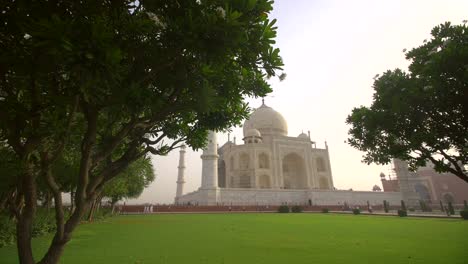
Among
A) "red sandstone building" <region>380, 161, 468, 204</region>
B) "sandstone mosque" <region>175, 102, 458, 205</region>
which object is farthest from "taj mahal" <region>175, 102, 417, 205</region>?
"red sandstone building" <region>380, 161, 468, 204</region>

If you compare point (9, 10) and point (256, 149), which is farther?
point (256, 149)

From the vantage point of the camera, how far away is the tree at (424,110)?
8492 mm

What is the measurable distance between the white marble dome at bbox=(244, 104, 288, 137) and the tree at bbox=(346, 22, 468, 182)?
4003 cm

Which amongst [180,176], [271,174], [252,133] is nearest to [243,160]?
[252,133]

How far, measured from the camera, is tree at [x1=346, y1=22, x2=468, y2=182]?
8492 mm

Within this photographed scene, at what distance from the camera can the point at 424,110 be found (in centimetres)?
970

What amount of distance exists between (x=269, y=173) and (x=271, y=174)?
0.42m

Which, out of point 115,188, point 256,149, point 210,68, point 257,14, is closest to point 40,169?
point 210,68

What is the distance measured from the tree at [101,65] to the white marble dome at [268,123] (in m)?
46.8

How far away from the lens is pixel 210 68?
188 inches

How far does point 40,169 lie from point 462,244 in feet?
37.2

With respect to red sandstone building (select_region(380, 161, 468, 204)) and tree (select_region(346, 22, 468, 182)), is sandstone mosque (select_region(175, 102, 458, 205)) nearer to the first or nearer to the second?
red sandstone building (select_region(380, 161, 468, 204))

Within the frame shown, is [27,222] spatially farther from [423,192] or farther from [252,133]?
[423,192]

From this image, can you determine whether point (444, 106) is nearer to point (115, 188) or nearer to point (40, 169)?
point (40, 169)
